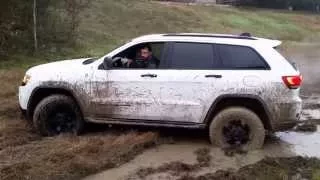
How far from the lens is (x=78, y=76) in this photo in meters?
9.71

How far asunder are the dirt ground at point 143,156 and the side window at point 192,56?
47.1 inches

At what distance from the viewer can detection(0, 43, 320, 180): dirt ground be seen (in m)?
8.24

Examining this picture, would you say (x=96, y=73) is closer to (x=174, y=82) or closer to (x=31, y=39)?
(x=174, y=82)

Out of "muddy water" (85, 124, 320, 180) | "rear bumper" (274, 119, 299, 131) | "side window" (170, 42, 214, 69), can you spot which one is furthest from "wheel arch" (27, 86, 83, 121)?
"rear bumper" (274, 119, 299, 131)

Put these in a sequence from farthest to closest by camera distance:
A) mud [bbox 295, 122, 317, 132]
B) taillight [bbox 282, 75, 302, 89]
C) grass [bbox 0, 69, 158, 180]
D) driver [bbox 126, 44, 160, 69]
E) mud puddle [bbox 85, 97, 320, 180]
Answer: mud [bbox 295, 122, 317, 132], driver [bbox 126, 44, 160, 69], taillight [bbox 282, 75, 302, 89], mud puddle [bbox 85, 97, 320, 180], grass [bbox 0, 69, 158, 180]

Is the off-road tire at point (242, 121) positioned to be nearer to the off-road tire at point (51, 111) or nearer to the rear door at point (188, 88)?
the rear door at point (188, 88)

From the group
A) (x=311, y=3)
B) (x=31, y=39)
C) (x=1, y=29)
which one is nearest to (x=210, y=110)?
(x=1, y=29)

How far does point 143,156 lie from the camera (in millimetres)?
9203

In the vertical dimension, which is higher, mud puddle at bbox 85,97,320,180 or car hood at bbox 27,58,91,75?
car hood at bbox 27,58,91,75

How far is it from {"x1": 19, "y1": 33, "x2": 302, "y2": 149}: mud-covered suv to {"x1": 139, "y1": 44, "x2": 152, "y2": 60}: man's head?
66 millimetres

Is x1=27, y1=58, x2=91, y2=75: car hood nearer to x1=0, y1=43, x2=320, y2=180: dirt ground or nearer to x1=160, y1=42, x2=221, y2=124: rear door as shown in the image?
x1=0, y1=43, x2=320, y2=180: dirt ground

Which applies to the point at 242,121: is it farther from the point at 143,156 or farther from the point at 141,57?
the point at 141,57

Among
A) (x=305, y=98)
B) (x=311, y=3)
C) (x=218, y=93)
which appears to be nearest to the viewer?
(x=218, y=93)

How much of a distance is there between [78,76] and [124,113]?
90 centimetres
